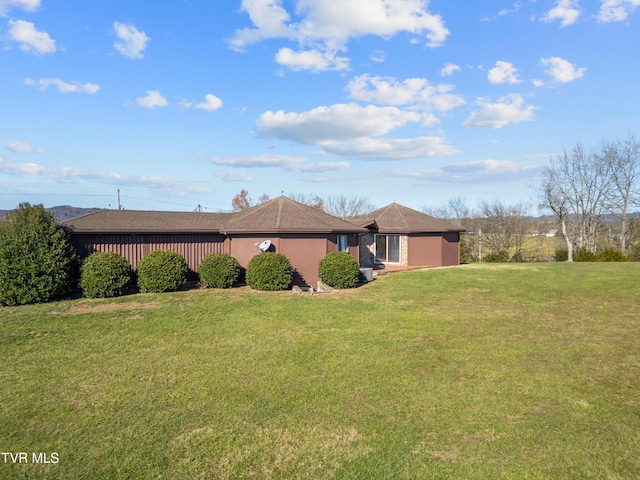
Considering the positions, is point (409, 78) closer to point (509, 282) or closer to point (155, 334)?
point (509, 282)

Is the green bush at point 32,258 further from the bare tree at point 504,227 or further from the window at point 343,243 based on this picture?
the bare tree at point 504,227

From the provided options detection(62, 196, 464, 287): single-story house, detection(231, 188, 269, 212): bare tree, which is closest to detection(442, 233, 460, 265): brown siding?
detection(62, 196, 464, 287): single-story house

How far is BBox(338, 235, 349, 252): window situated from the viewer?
1745cm

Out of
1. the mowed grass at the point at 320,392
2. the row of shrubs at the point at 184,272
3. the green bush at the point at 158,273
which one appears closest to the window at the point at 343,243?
the row of shrubs at the point at 184,272

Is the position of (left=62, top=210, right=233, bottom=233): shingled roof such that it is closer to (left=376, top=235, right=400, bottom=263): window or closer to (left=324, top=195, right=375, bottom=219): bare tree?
(left=376, top=235, right=400, bottom=263): window

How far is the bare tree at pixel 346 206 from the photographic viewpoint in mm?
56438

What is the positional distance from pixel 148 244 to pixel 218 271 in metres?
3.23

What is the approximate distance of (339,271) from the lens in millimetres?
14672

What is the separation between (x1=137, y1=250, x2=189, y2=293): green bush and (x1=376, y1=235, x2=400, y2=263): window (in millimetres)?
12808

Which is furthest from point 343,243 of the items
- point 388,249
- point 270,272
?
point 388,249

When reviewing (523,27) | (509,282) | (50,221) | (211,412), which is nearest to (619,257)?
(509,282)

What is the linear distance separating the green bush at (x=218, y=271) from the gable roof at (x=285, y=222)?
144cm

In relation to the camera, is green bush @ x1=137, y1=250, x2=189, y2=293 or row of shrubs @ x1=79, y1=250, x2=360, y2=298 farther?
green bush @ x1=137, y1=250, x2=189, y2=293

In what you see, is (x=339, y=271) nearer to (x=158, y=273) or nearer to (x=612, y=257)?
(x=158, y=273)
